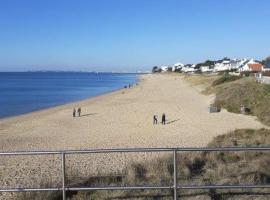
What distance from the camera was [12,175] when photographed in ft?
43.8

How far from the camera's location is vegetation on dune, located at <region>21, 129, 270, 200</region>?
21.5 ft

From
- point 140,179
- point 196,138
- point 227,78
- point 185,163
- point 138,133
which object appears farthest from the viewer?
→ point 227,78

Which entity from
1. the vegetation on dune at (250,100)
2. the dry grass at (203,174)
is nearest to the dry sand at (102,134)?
the vegetation on dune at (250,100)

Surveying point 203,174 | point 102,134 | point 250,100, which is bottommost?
point 102,134

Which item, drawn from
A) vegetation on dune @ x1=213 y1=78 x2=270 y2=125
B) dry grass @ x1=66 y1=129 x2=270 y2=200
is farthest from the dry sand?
dry grass @ x1=66 y1=129 x2=270 y2=200

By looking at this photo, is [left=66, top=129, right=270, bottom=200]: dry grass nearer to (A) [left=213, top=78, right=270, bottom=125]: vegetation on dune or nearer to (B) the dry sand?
(B) the dry sand

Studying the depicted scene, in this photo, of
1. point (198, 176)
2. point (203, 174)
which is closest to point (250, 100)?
point (203, 174)

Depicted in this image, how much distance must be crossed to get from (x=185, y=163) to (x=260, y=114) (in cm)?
2112

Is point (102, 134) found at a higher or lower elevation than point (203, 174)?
lower

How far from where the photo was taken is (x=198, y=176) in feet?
26.5

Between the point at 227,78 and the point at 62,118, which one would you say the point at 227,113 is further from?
the point at 227,78

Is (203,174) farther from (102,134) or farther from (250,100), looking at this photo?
(250,100)

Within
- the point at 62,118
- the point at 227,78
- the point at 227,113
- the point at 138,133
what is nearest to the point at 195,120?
the point at 227,113

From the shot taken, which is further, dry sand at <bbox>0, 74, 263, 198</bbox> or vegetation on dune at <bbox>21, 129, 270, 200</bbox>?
dry sand at <bbox>0, 74, 263, 198</bbox>
